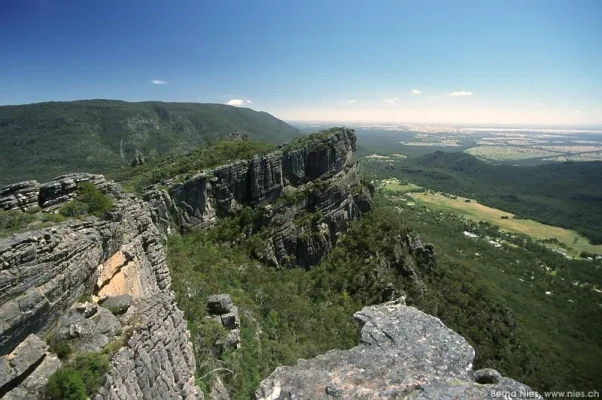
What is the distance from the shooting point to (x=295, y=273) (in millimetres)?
52969

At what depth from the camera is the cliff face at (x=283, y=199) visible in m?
46.4

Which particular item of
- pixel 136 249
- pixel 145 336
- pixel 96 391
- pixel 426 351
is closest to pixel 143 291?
pixel 136 249

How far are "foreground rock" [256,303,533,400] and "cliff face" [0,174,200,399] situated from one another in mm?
3811

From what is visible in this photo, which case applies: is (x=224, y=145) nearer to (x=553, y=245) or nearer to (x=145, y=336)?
(x=145, y=336)

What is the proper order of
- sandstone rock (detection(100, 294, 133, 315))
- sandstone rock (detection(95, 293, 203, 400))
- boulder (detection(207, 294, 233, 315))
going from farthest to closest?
boulder (detection(207, 294, 233, 315))
sandstone rock (detection(100, 294, 133, 315))
sandstone rock (detection(95, 293, 203, 400))

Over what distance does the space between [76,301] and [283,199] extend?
153ft

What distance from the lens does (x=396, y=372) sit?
10172mm

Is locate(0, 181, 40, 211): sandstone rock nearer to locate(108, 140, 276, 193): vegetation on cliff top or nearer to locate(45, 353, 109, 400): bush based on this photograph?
locate(45, 353, 109, 400): bush

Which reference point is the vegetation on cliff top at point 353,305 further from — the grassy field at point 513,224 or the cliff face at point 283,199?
the grassy field at point 513,224

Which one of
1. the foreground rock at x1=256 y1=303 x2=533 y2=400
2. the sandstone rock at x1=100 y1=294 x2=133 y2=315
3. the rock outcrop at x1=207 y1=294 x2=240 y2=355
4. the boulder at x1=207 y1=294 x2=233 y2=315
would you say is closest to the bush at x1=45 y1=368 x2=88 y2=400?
the sandstone rock at x1=100 y1=294 x2=133 y2=315

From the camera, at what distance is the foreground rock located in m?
9.39

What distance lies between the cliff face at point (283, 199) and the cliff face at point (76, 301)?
75.0 ft

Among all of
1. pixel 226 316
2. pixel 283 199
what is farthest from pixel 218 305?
pixel 283 199

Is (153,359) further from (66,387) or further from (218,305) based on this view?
(218,305)
